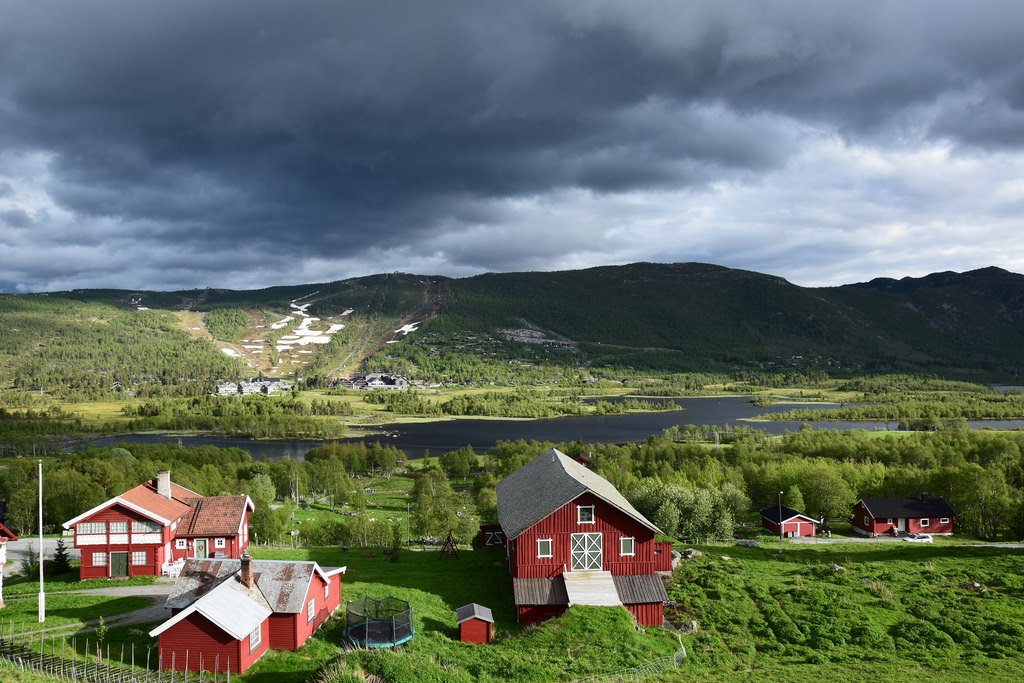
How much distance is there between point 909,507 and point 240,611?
2518 inches

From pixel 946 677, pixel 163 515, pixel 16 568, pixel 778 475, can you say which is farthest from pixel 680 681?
pixel 778 475

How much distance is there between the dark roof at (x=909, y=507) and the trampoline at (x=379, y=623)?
54.6 meters

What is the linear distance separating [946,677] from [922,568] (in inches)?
756

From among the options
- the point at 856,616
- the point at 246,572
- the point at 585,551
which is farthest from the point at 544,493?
the point at 246,572

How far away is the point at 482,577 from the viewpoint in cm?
3847

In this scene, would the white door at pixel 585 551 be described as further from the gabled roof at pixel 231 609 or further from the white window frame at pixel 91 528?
the white window frame at pixel 91 528

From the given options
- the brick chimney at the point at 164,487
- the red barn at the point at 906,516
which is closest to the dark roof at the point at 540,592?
the brick chimney at the point at 164,487

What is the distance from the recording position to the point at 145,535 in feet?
129

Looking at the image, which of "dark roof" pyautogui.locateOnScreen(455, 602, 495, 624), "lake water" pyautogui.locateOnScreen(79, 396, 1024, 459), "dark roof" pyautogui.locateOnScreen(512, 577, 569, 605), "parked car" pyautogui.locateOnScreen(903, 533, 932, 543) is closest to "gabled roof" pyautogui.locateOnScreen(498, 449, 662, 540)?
"dark roof" pyautogui.locateOnScreen(512, 577, 569, 605)

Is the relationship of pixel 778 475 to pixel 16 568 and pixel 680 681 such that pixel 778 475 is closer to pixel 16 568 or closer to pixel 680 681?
pixel 680 681

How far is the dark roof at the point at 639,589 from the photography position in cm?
3197

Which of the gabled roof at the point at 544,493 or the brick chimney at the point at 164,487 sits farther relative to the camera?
the brick chimney at the point at 164,487

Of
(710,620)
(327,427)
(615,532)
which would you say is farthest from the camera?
(327,427)

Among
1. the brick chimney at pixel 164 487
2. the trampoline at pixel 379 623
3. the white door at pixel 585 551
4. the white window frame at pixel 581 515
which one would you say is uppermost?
the brick chimney at pixel 164 487
